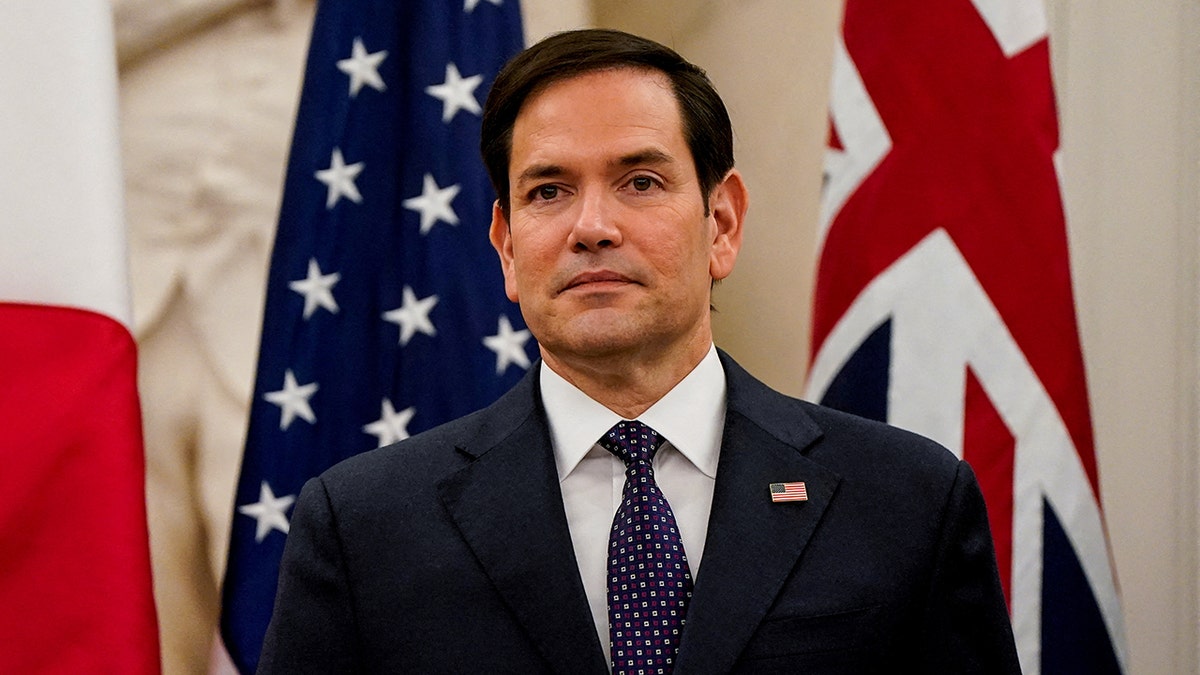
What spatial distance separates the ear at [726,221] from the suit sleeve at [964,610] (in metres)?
0.44

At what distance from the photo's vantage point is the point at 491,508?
148 centimetres

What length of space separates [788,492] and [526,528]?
311mm

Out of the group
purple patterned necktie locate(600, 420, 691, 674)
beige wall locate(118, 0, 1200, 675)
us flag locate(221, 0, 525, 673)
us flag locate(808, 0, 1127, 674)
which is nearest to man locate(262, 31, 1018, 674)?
purple patterned necktie locate(600, 420, 691, 674)

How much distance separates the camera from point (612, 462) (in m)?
1.52

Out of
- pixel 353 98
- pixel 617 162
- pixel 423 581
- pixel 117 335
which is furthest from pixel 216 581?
pixel 617 162

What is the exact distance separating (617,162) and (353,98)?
114cm

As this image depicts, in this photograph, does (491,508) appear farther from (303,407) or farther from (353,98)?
(353,98)

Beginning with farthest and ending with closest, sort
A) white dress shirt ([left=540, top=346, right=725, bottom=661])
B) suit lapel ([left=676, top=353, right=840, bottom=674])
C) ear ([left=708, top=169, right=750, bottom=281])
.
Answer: ear ([left=708, top=169, right=750, bottom=281])
white dress shirt ([left=540, top=346, right=725, bottom=661])
suit lapel ([left=676, top=353, right=840, bottom=674])

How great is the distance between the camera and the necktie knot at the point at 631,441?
1494 mm

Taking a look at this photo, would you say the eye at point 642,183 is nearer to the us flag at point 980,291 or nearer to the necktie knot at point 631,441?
the necktie knot at point 631,441

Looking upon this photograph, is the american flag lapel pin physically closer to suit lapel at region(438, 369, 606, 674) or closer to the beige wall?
suit lapel at region(438, 369, 606, 674)

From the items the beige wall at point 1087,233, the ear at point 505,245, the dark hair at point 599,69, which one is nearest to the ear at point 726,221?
the dark hair at point 599,69

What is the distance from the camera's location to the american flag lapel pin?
4.82ft

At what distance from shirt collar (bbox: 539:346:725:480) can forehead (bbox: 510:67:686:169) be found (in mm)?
295
